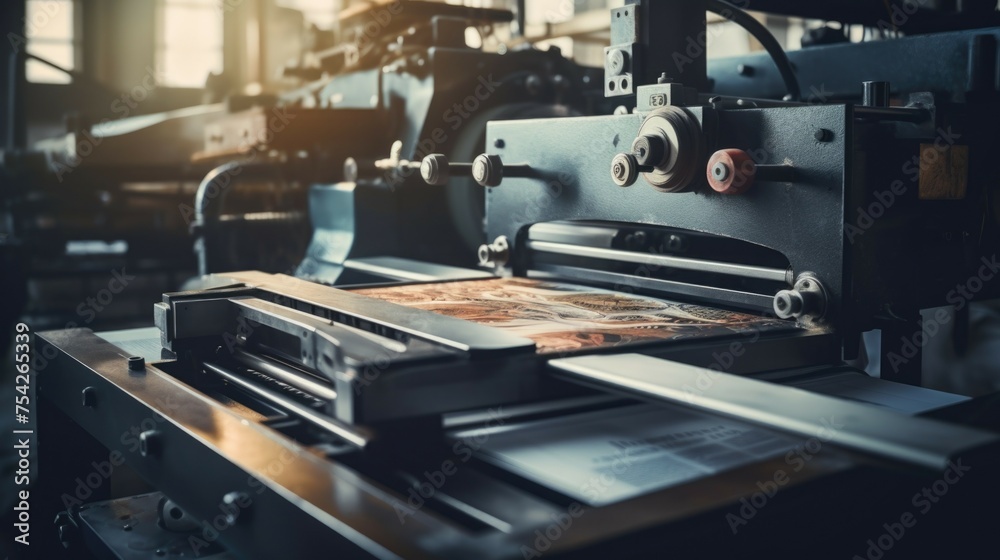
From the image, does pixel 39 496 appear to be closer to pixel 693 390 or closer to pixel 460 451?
pixel 460 451

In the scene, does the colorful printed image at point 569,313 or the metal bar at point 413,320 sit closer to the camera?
the metal bar at point 413,320

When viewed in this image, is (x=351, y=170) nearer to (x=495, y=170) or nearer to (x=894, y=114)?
(x=495, y=170)

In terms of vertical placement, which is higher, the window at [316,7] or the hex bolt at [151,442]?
the window at [316,7]

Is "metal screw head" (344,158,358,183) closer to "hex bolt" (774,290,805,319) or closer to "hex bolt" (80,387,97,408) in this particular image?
"hex bolt" (80,387,97,408)

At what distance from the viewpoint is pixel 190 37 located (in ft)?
30.4

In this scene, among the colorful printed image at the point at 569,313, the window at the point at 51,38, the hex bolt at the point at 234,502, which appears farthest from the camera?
the window at the point at 51,38

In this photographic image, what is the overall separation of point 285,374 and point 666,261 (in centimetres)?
55

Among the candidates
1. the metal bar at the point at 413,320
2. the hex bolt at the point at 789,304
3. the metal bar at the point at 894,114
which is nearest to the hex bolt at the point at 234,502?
the metal bar at the point at 413,320

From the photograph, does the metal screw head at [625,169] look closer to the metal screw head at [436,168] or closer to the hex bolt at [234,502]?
the metal screw head at [436,168]

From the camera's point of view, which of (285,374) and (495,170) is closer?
(285,374)

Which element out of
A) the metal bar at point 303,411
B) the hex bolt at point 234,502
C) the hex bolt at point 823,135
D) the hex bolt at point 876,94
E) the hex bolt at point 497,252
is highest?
the hex bolt at point 876,94

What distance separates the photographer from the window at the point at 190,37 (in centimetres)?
916

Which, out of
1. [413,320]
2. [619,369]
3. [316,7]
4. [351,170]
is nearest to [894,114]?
[619,369]

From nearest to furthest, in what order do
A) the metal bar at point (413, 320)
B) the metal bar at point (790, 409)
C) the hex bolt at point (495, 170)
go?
the metal bar at point (790, 409) < the metal bar at point (413, 320) < the hex bolt at point (495, 170)
